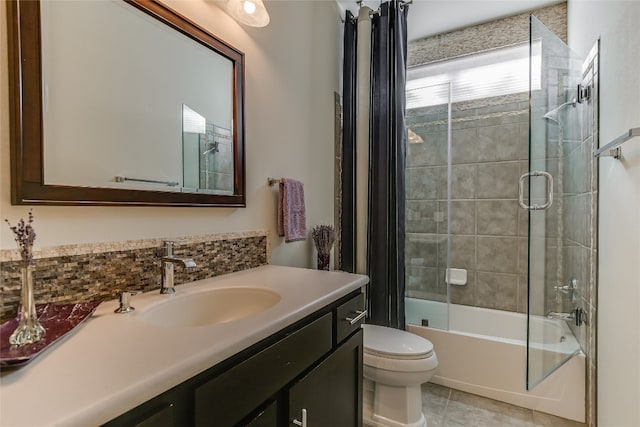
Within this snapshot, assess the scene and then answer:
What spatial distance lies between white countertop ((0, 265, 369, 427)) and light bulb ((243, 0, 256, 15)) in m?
1.25

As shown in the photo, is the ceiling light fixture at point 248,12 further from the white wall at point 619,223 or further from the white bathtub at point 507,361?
the white bathtub at point 507,361

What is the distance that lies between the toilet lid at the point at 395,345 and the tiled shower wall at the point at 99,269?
940 mm

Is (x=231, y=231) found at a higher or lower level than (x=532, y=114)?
lower

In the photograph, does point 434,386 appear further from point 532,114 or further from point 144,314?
point 144,314

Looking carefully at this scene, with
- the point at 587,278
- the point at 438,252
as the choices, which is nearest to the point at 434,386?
the point at 438,252

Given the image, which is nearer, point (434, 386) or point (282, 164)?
point (282, 164)

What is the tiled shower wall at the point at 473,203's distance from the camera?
247 cm

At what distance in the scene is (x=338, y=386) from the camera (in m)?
1.11

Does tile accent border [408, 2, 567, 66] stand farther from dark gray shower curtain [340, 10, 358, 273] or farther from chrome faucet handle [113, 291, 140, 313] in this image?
chrome faucet handle [113, 291, 140, 313]

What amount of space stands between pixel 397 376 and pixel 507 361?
896 millimetres

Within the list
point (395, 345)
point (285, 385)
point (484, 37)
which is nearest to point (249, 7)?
point (285, 385)

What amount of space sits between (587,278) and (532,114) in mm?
984

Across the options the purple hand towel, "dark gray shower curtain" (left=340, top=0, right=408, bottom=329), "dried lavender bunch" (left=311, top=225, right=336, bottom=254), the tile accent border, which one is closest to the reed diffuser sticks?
"dried lavender bunch" (left=311, top=225, right=336, bottom=254)

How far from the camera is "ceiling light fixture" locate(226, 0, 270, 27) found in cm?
139
